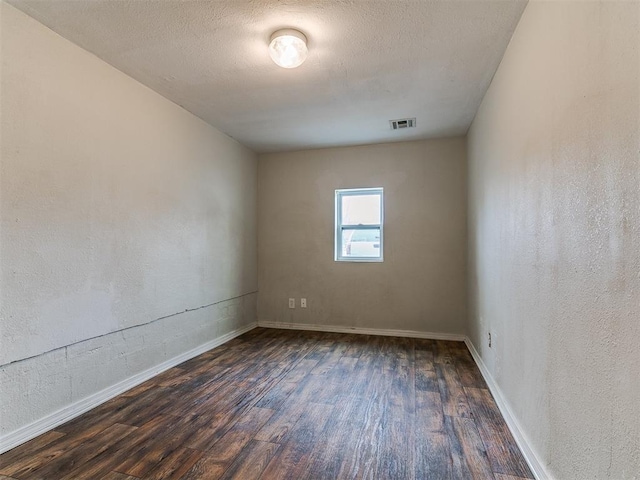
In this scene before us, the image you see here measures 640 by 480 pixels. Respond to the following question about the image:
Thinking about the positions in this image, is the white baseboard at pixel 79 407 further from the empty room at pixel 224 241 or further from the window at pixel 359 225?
the window at pixel 359 225

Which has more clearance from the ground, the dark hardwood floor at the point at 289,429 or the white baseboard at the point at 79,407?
the white baseboard at the point at 79,407

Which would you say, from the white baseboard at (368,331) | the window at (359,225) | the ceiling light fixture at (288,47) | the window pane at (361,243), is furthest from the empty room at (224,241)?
the window pane at (361,243)

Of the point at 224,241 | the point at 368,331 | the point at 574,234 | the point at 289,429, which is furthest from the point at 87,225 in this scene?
the point at 368,331

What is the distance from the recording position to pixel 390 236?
4145 mm

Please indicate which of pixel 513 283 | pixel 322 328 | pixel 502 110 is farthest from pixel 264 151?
pixel 513 283

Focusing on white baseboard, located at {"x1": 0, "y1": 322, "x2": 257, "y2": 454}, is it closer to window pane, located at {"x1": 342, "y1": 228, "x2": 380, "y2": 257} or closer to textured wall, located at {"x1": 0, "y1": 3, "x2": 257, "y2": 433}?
textured wall, located at {"x1": 0, "y1": 3, "x2": 257, "y2": 433}

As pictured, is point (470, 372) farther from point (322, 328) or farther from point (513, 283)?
point (322, 328)

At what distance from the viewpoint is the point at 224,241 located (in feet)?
12.6

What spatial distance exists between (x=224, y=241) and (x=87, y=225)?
5.54 ft

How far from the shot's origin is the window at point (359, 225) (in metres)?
4.27

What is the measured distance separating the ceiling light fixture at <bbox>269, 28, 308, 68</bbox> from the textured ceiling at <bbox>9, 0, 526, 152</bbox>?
0.04 meters

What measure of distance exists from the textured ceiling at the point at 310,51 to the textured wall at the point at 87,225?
278 mm

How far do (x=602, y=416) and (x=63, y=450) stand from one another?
99.4 inches

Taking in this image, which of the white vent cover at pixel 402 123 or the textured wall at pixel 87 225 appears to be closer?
the textured wall at pixel 87 225
